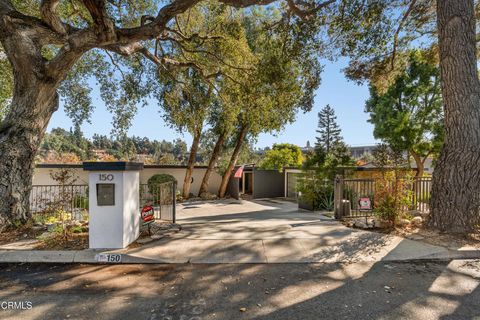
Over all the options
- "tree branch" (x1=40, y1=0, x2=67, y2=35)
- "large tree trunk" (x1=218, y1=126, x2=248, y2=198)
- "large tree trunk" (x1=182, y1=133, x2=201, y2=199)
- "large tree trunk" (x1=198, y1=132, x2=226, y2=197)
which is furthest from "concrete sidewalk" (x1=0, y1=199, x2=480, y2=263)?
"large tree trunk" (x1=198, y1=132, x2=226, y2=197)

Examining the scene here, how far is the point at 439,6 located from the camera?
19.3 ft

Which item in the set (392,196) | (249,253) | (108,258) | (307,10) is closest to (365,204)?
(392,196)

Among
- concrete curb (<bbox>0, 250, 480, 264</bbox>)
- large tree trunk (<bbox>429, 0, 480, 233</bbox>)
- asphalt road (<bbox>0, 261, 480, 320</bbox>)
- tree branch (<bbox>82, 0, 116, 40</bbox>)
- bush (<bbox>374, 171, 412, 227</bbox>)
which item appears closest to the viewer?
asphalt road (<bbox>0, 261, 480, 320</bbox>)

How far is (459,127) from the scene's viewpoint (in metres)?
5.50

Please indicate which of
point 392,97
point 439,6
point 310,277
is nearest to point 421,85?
point 392,97

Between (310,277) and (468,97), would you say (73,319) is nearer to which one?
(310,277)

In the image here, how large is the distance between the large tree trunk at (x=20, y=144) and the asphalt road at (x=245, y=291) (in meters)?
2.09

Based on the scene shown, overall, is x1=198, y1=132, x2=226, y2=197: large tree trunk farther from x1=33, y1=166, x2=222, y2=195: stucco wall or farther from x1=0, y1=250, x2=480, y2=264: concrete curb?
x1=0, y1=250, x2=480, y2=264: concrete curb

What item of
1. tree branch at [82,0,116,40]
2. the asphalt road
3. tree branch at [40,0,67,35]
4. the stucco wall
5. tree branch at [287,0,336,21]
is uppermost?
tree branch at [287,0,336,21]

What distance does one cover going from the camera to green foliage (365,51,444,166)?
643 inches

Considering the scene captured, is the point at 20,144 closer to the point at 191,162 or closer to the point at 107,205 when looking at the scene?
the point at 107,205

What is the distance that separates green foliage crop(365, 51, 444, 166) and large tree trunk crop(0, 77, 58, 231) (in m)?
16.8

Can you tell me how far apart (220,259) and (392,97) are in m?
17.7

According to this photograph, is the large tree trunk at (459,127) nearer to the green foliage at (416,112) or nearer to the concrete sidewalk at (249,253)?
the concrete sidewalk at (249,253)
